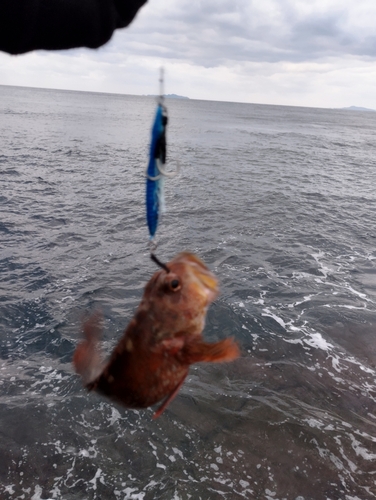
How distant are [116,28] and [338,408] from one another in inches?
363

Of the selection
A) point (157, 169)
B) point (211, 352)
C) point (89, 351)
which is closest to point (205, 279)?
point (211, 352)

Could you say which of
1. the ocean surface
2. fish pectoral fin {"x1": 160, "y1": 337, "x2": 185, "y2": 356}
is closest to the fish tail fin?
fish pectoral fin {"x1": 160, "y1": 337, "x2": 185, "y2": 356}

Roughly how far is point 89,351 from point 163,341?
2.34 feet

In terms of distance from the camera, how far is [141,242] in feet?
59.7

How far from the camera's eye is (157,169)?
2717 millimetres

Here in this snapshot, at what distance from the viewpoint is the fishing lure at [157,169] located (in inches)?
101

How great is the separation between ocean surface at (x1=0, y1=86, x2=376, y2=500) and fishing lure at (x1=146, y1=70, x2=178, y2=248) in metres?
6.09

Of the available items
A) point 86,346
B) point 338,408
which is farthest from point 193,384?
point 86,346

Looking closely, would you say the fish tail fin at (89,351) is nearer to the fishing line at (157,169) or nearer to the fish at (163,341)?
the fish at (163,341)

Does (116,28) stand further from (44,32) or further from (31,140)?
(31,140)

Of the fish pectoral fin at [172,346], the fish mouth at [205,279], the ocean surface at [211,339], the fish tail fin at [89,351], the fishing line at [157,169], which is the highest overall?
the fishing line at [157,169]

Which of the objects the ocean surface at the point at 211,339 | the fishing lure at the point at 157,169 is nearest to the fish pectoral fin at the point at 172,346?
the fishing lure at the point at 157,169

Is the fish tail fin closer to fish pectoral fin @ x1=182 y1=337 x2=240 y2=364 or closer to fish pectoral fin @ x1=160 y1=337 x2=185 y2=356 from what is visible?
fish pectoral fin @ x1=160 y1=337 x2=185 y2=356

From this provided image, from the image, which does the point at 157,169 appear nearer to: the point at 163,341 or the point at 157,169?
the point at 157,169
